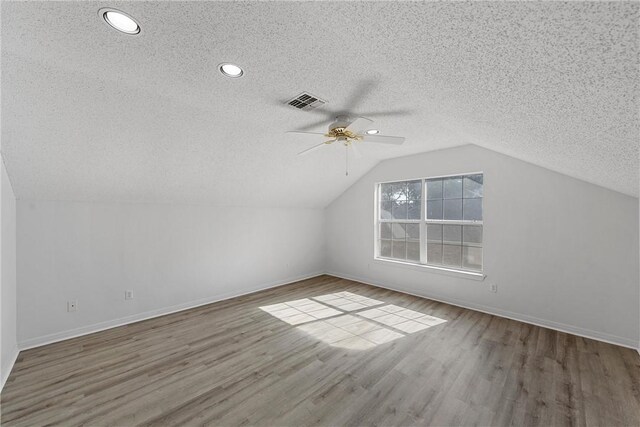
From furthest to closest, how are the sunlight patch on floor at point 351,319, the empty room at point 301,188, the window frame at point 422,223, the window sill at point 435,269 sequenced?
the window frame at point 422,223 < the window sill at point 435,269 < the sunlight patch on floor at point 351,319 < the empty room at point 301,188

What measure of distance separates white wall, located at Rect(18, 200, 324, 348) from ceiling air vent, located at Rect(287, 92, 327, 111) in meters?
2.62

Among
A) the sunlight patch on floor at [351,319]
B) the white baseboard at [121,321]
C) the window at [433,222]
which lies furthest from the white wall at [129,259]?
the window at [433,222]

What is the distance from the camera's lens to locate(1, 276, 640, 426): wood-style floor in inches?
72.1

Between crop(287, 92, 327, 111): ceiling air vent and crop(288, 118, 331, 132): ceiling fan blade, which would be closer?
crop(287, 92, 327, 111): ceiling air vent

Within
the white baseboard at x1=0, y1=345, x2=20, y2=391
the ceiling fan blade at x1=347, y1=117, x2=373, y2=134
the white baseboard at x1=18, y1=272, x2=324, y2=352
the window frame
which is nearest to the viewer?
the white baseboard at x1=0, y1=345, x2=20, y2=391

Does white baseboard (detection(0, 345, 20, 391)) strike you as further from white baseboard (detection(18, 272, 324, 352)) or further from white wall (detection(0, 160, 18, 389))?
white baseboard (detection(18, 272, 324, 352))

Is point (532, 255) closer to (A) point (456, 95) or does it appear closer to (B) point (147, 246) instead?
(A) point (456, 95)

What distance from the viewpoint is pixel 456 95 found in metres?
1.70

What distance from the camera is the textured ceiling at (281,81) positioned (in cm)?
95

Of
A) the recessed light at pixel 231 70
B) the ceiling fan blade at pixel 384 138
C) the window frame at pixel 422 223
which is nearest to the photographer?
the recessed light at pixel 231 70

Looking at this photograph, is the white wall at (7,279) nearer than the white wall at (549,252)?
Yes

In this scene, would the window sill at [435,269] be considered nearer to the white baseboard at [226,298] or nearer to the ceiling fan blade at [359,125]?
the white baseboard at [226,298]

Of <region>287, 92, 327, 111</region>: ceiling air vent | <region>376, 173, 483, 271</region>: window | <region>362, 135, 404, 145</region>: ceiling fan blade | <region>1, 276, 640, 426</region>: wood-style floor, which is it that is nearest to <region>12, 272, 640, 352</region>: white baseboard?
<region>1, 276, 640, 426</region>: wood-style floor

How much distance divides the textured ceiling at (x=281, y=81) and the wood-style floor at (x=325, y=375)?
181 centimetres
